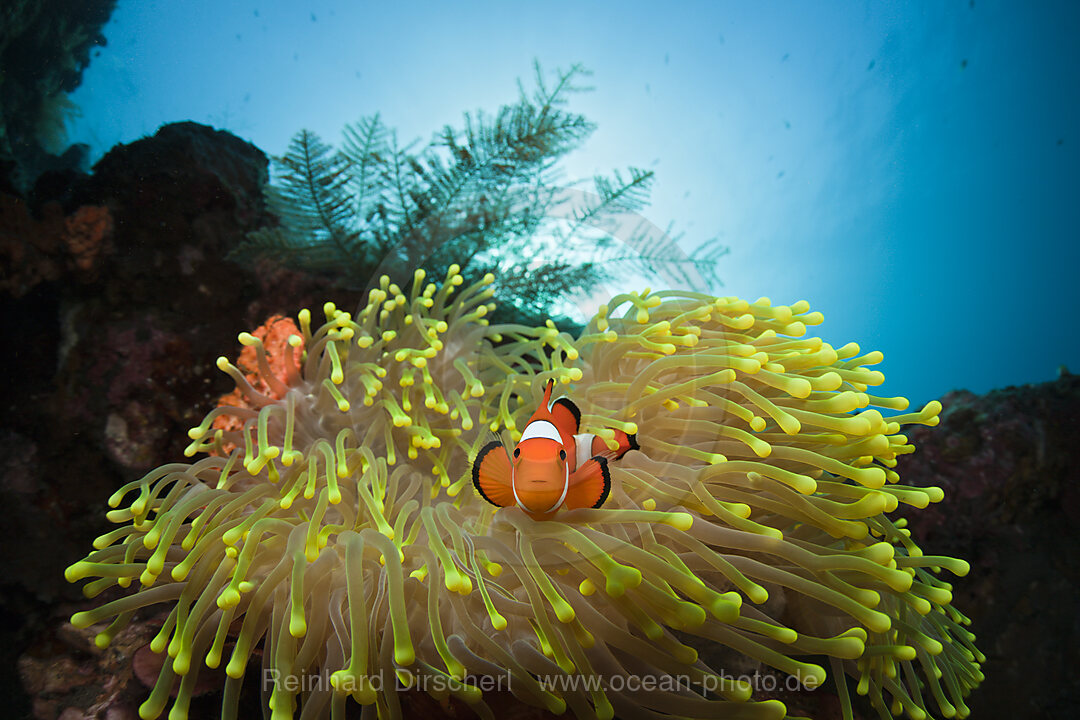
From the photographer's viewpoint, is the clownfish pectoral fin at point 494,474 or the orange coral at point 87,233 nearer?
the clownfish pectoral fin at point 494,474

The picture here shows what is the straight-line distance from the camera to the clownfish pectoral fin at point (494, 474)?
89cm

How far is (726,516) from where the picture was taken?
2.99 feet

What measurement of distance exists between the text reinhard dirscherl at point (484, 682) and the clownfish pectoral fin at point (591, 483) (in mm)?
292

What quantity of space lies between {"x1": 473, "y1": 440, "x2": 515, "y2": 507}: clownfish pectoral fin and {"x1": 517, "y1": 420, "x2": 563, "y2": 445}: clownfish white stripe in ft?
0.18

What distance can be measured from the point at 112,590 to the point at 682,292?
186 cm

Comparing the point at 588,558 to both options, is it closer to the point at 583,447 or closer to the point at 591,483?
the point at 591,483

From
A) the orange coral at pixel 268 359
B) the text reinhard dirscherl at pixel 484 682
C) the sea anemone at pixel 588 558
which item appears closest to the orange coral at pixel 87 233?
the orange coral at pixel 268 359

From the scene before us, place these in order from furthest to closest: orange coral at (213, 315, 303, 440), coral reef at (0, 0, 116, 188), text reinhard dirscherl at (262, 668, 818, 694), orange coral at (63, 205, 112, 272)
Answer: coral reef at (0, 0, 116, 188) → orange coral at (63, 205, 112, 272) → orange coral at (213, 315, 303, 440) → text reinhard dirscherl at (262, 668, 818, 694)

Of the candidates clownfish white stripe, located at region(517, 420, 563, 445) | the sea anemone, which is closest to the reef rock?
the sea anemone

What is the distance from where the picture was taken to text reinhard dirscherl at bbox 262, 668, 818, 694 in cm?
80

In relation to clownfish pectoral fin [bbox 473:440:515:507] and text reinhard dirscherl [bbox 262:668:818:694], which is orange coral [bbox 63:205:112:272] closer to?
text reinhard dirscherl [bbox 262:668:818:694]

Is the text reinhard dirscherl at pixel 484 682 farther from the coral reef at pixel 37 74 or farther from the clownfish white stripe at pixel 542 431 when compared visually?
the coral reef at pixel 37 74

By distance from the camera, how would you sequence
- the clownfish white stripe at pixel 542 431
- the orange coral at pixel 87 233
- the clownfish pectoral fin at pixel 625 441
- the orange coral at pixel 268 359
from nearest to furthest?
the clownfish white stripe at pixel 542 431
the clownfish pectoral fin at pixel 625 441
the orange coral at pixel 268 359
the orange coral at pixel 87 233

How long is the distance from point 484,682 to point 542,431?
46cm
